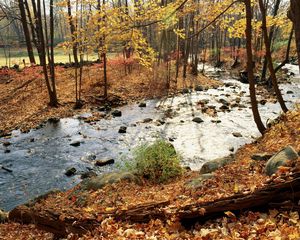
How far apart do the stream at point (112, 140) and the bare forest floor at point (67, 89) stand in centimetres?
160

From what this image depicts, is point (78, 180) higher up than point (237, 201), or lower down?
lower down

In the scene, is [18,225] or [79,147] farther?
[79,147]

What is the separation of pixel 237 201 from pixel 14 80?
22652mm

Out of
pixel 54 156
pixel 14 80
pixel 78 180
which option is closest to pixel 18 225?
pixel 78 180

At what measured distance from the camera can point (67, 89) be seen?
69.4ft

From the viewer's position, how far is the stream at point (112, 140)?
10062 mm

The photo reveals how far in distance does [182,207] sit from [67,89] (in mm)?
18324

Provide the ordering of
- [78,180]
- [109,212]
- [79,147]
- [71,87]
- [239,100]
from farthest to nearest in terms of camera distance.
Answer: [71,87]
[239,100]
[79,147]
[78,180]
[109,212]

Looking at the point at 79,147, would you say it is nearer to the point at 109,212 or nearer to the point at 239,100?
the point at 109,212

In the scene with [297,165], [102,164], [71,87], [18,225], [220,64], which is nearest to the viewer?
[297,165]

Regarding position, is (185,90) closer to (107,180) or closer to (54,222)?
(107,180)

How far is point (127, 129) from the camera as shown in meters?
14.7

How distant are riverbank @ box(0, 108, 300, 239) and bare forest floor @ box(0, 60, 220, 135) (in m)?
9.20

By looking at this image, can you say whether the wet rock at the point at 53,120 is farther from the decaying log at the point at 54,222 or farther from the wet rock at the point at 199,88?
the wet rock at the point at 199,88
